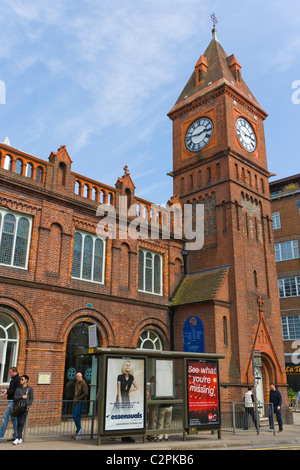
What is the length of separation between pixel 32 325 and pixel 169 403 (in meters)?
6.83

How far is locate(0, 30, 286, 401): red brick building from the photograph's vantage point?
17250mm

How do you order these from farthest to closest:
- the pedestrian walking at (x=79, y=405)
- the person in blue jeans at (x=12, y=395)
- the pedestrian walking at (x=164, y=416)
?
the pedestrian walking at (x=79, y=405) → the pedestrian walking at (x=164, y=416) → the person in blue jeans at (x=12, y=395)

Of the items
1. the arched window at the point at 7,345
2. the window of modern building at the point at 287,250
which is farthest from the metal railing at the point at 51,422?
the window of modern building at the point at 287,250

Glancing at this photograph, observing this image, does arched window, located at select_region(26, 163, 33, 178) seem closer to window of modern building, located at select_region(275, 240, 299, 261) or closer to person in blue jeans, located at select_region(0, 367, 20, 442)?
person in blue jeans, located at select_region(0, 367, 20, 442)

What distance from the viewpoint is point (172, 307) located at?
23.0 metres

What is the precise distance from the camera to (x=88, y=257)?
65.2ft

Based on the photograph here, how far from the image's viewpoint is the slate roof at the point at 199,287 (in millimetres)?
21609

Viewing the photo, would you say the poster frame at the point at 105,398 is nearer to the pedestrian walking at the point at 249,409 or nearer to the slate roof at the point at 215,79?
→ the pedestrian walking at the point at 249,409

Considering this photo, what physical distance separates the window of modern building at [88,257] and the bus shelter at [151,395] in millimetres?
6784

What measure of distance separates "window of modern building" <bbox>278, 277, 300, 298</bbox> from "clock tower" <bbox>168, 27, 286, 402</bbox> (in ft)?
47.8

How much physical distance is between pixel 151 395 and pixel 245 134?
18900mm
